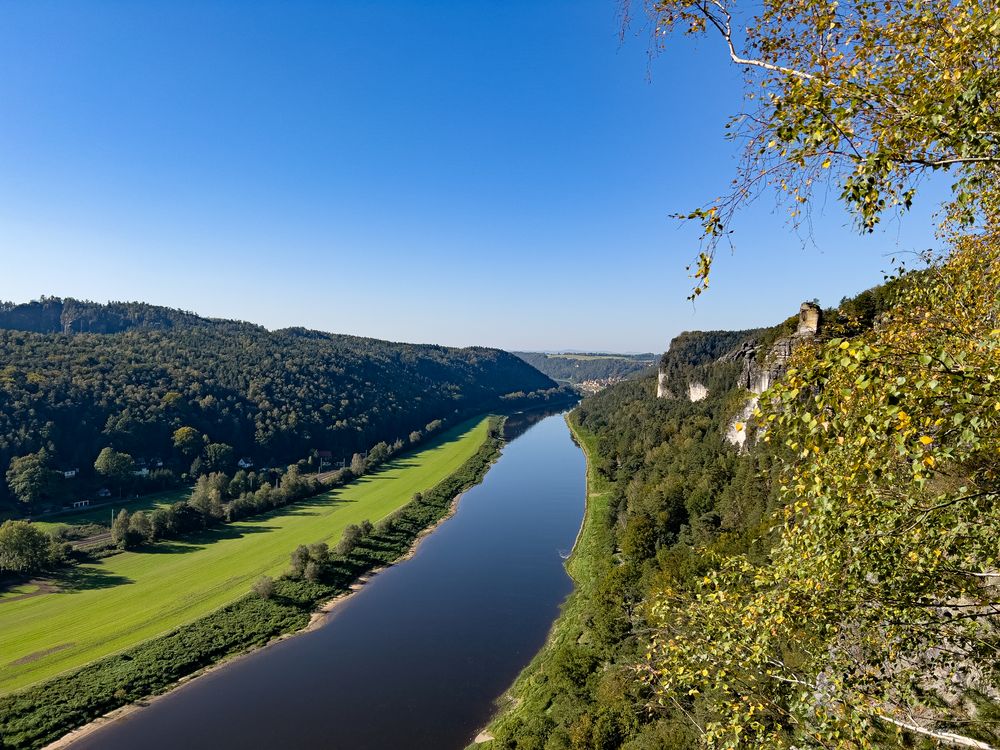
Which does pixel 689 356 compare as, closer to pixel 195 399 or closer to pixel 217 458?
pixel 217 458

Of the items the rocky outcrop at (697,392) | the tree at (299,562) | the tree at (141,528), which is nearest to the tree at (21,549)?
the tree at (141,528)

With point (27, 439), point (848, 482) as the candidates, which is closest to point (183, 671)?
point (848, 482)

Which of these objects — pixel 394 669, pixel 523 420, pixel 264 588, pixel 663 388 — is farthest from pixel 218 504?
pixel 523 420

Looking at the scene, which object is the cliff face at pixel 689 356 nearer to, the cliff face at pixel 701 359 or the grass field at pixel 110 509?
the cliff face at pixel 701 359

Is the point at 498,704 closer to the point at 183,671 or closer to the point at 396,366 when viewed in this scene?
the point at 183,671

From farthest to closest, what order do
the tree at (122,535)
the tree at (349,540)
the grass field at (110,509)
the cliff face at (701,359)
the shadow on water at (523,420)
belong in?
1. the shadow on water at (523,420)
2. the cliff face at (701,359)
3. the grass field at (110,509)
4. the tree at (122,535)
5. the tree at (349,540)

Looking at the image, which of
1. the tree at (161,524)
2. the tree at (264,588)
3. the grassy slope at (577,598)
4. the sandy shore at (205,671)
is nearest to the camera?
the sandy shore at (205,671)
